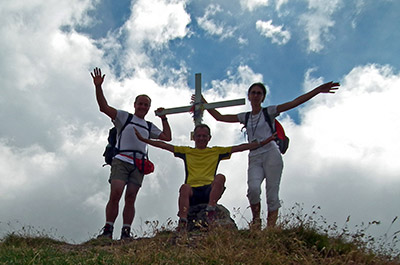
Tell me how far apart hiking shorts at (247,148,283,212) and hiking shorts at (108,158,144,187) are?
181cm

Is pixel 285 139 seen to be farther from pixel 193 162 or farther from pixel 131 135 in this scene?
pixel 131 135

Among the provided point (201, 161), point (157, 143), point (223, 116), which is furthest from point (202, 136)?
point (157, 143)

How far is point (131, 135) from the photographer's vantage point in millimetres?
6977

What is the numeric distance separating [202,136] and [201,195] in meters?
1.06

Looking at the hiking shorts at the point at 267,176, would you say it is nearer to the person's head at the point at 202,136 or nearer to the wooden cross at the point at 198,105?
the person's head at the point at 202,136

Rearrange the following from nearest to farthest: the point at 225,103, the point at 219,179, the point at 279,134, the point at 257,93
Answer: the point at 219,179 → the point at 279,134 → the point at 257,93 → the point at 225,103

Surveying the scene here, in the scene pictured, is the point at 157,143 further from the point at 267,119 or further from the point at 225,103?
the point at 225,103

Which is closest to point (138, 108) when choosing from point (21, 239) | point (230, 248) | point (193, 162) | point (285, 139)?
point (193, 162)

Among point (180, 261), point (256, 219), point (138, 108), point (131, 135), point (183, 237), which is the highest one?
point (138, 108)

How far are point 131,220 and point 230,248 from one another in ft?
8.38

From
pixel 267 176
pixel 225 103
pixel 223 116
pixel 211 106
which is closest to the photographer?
pixel 267 176

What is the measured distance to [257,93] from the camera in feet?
22.2

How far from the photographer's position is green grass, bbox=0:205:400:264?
14.5ft

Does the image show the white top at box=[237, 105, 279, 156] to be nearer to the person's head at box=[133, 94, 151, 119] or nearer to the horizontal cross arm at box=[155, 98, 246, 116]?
the horizontal cross arm at box=[155, 98, 246, 116]
